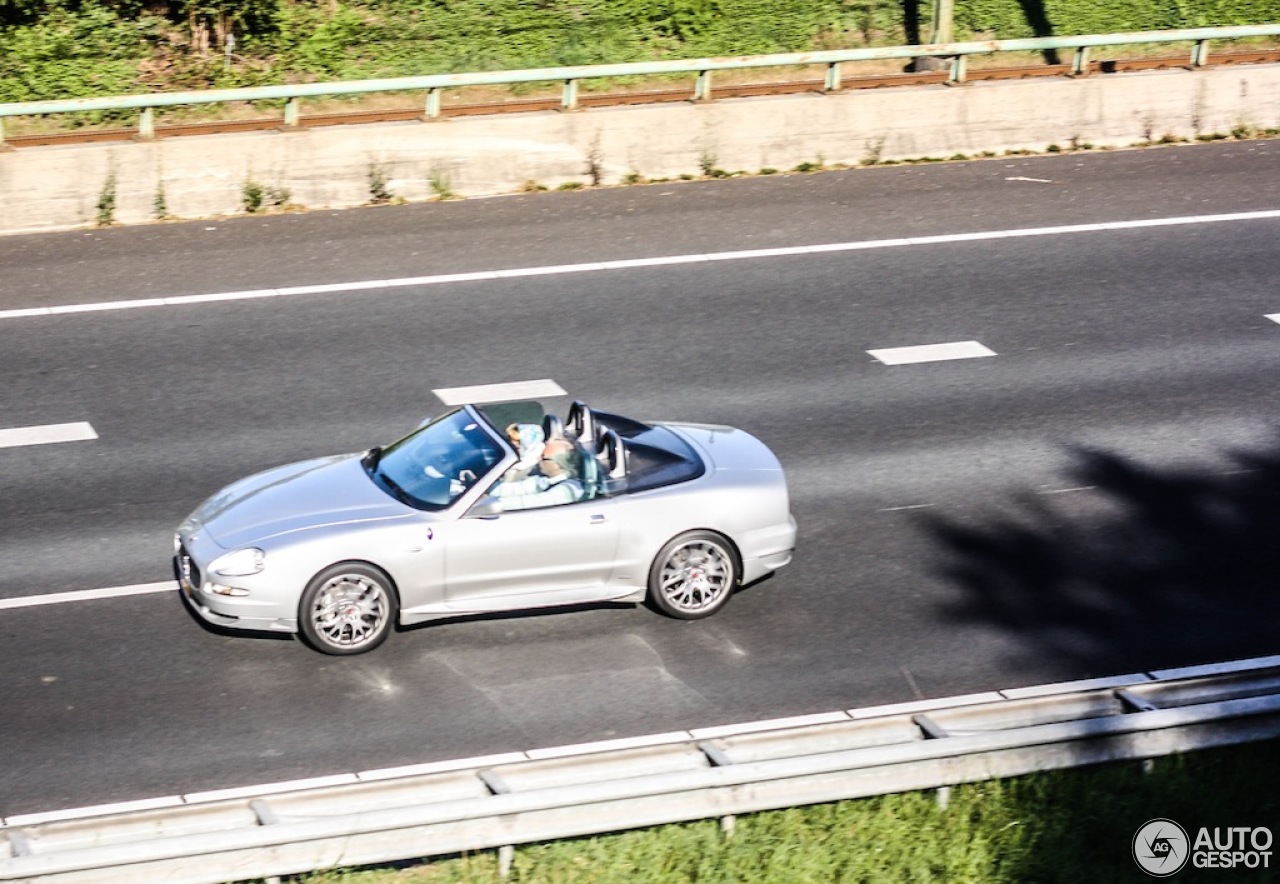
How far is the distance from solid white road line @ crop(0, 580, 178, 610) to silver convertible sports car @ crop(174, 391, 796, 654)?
0.28m

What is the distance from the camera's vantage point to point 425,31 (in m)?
26.1

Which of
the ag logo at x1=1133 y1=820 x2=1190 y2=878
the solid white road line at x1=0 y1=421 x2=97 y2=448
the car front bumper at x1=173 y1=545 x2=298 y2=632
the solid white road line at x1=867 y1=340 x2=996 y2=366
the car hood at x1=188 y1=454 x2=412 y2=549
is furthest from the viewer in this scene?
the solid white road line at x1=867 y1=340 x2=996 y2=366

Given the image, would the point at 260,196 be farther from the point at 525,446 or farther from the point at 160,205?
the point at 525,446

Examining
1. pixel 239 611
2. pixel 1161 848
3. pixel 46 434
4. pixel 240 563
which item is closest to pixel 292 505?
pixel 240 563

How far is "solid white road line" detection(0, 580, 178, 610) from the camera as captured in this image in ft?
33.2

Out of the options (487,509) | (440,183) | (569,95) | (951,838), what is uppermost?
(569,95)

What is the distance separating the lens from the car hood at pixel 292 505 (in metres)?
9.70

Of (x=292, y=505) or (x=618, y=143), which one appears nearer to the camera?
(x=292, y=505)

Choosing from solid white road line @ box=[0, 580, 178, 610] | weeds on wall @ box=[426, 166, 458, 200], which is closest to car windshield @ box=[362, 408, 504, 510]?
solid white road line @ box=[0, 580, 178, 610]

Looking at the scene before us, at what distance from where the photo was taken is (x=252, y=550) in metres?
9.51

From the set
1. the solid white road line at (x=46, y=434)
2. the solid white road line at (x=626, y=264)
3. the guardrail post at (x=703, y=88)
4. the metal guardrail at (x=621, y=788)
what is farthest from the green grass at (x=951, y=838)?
the guardrail post at (x=703, y=88)

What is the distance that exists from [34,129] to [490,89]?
6.85 meters

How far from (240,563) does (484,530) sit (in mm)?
1469

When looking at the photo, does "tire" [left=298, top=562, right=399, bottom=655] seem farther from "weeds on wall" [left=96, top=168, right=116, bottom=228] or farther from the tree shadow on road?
"weeds on wall" [left=96, top=168, right=116, bottom=228]
